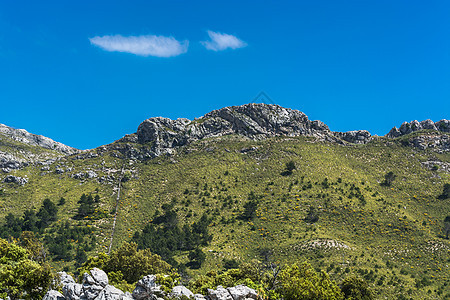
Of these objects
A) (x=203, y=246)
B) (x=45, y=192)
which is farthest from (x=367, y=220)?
(x=45, y=192)

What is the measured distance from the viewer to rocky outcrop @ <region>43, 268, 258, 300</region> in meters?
37.4

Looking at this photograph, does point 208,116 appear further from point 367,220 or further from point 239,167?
point 367,220

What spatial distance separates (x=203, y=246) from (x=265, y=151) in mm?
64259

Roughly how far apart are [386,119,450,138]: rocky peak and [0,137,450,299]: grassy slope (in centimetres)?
2085

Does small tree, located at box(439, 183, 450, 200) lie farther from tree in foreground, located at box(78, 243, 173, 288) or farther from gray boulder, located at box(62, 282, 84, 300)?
gray boulder, located at box(62, 282, 84, 300)

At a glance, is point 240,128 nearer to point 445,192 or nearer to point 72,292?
point 445,192

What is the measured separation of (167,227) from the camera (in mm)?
97125

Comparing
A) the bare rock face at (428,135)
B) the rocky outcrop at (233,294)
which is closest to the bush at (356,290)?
the rocky outcrop at (233,294)

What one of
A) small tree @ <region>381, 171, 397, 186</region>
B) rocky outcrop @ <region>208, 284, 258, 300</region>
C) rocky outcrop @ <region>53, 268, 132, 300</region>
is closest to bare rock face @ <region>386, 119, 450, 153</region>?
small tree @ <region>381, 171, 397, 186</region>

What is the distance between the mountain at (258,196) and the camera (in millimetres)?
79250

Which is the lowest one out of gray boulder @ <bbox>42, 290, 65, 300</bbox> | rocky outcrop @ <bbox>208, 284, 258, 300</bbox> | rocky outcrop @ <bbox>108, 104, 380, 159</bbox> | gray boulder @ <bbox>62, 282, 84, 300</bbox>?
gray boulder @ <bbox>42, 290, 65, 300</bbox>

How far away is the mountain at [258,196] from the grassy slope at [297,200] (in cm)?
43

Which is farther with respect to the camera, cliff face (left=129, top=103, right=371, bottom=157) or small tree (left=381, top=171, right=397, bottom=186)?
cliff face (left=129, top=103, right=371, bottom=157)

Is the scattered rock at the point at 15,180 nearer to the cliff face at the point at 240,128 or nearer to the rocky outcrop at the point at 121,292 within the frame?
the cliff face at the point at 240,128
